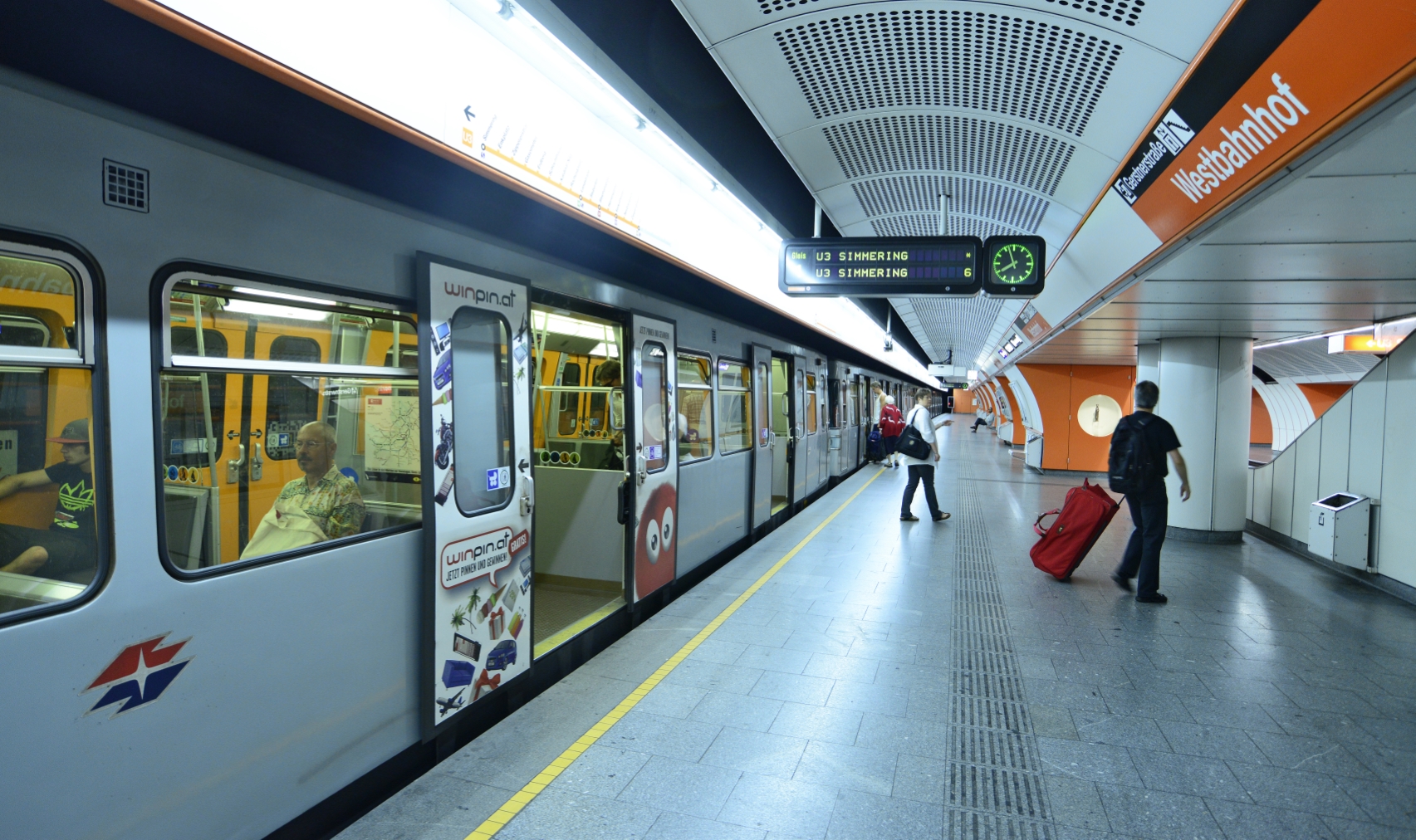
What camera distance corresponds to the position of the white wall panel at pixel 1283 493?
7.81 metres

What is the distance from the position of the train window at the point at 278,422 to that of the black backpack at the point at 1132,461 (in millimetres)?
5071

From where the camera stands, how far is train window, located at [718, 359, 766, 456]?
6.72 meters

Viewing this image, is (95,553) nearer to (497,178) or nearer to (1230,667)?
(497,178)

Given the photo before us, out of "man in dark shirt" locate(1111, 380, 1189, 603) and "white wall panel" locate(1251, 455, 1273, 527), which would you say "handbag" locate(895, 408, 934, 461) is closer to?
"man in dark shirt" locate(1111, 380, 1189, 603)

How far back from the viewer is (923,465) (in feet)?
29.0

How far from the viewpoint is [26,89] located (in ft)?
5.82

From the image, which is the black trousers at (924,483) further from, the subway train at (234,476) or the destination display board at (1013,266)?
the subway train at (234,476)

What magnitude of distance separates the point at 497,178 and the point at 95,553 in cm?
175

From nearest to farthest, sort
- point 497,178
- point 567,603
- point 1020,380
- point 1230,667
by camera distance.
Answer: point 497,178 < point 1230,667 < point 567,603 < point 1020,380

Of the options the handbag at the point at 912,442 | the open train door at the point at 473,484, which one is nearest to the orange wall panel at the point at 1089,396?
the handbag at the point at 912,442

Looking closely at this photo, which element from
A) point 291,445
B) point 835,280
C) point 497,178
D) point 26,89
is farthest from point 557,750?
point 835,280

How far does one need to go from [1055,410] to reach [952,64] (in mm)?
13422

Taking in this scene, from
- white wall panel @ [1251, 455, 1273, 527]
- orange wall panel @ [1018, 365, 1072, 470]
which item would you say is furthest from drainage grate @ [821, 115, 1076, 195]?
orange wall panel @ [1018, 365, 1072, 470]

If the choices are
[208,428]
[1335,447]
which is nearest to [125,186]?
[208,428]
